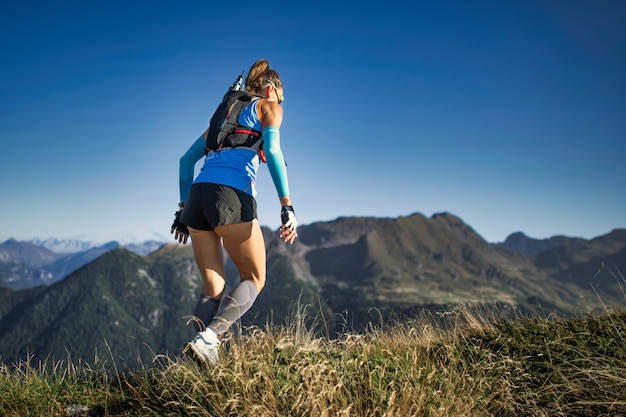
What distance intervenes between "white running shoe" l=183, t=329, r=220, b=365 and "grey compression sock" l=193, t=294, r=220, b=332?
16.9 inches

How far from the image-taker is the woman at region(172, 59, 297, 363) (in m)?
4.17

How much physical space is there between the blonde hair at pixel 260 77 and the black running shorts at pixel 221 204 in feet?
4.51

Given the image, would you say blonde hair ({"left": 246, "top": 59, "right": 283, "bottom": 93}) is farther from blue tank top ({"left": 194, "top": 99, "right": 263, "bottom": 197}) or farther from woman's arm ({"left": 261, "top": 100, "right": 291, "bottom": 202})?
woman's arm ({"left": 261, "top": 100, "right": 291, "bottom": 202})

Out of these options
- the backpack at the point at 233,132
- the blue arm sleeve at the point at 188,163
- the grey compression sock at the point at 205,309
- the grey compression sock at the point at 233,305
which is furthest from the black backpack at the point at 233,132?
the grey compression sock at the point at 205,309

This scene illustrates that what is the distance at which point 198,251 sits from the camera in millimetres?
4660

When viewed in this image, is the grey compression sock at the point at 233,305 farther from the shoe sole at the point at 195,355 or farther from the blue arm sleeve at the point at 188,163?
the blue arm sleeve at the point at 188,163

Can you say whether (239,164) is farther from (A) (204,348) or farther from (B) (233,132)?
(A) (204,348)


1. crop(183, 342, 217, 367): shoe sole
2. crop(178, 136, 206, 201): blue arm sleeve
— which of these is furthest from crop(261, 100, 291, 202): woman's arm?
crop(183, 342, 217, 367): shoe sole

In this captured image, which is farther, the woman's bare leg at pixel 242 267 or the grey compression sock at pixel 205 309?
the grey compression sock at pixel 205 309

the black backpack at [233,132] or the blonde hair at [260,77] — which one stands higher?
the blonde hair at [260,77]

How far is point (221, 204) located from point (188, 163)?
133cm

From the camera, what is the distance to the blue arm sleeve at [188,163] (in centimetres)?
513

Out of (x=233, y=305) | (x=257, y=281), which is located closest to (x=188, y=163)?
(x=257, y=281)

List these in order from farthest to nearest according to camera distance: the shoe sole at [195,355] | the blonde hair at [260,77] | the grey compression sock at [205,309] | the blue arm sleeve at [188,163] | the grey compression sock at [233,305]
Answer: the blue arm sleeve at [188,163] < the blonde hair at [260,77] < the grey compression sock at [205,309] < the grey compression sock at [233,305] < the shoe sole at [195,355]
